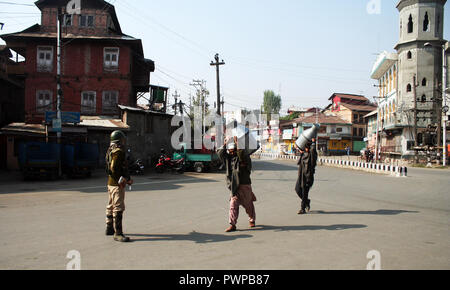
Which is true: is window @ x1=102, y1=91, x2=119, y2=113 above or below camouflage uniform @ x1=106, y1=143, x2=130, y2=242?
above

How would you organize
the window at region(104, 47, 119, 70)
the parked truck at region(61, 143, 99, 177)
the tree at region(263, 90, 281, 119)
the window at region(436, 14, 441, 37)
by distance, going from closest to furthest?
the parked truck at region(61, 143, 99, 177) < the window at region(104, 47, 119, 70) < the window at region(436, 14, 441, 37) < the tree at region(263, 90, 281, 119)

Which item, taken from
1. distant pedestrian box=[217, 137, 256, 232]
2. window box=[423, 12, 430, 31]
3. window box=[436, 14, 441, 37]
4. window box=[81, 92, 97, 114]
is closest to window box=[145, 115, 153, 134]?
window box=[81, 92, 97, 114]

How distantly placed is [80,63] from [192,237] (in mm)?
26778

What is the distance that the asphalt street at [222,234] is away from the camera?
179 inches

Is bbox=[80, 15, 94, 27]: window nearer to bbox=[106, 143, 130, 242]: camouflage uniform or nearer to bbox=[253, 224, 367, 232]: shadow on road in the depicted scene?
bbox=[106, 143, 130, 242]: camouflage uniform

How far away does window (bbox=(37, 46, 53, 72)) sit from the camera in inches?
1093

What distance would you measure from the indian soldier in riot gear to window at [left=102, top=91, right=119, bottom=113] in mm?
23540

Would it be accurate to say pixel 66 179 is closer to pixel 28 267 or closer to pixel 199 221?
pixel 199 221

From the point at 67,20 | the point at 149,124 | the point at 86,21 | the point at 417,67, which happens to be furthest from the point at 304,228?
the point at 417,67

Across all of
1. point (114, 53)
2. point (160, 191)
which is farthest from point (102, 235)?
point (114, 53)

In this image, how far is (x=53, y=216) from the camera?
25.6 feet

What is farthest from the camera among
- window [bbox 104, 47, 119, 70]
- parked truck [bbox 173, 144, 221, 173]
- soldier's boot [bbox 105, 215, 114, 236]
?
window [bbox 104, 47, 119, 70]

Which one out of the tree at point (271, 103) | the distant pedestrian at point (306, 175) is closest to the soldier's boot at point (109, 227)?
the distant pedestrian at point (306, 175)
